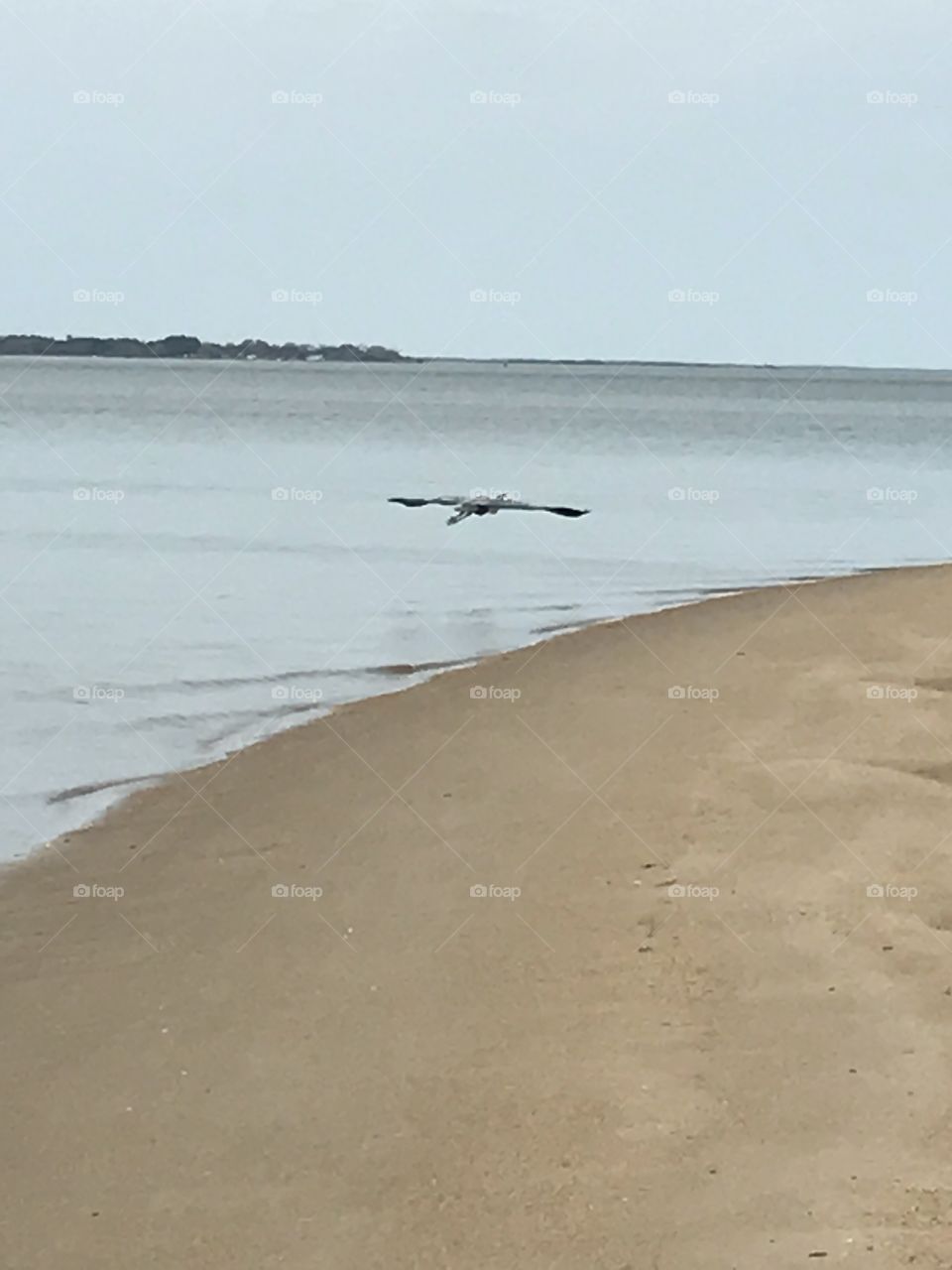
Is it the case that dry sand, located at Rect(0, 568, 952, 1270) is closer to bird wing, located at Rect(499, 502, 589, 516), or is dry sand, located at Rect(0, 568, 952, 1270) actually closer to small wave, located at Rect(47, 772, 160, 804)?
small wave, located at Rect(47, 772, 160, 804)

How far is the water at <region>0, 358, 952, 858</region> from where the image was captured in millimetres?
7738

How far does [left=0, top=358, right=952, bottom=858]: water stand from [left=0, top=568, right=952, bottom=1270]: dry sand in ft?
3.96

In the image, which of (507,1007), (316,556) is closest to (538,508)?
(316,556)

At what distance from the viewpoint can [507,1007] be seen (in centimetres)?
383

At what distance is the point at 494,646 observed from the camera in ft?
31.1

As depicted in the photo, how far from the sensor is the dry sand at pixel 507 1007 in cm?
292

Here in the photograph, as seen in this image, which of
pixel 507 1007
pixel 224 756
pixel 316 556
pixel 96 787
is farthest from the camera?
pixel 316 556

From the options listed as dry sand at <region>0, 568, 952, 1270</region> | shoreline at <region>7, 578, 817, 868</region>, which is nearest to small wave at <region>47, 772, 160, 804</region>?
shoreline at <region>7, 578, 817, 868</region>

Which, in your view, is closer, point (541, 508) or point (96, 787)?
point (96, 787)

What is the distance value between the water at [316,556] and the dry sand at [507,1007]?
1.21 m

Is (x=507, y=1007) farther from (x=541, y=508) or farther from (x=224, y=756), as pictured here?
(x=541, y=508)

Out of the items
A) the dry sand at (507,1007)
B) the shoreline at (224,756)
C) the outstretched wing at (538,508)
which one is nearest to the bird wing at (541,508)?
the outstretched wing at (538,508)

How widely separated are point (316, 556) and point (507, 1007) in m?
11.1

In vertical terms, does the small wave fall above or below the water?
above
